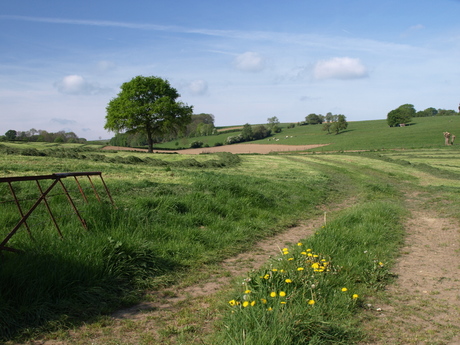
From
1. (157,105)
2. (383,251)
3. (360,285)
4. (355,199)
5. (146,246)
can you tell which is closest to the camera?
(360,285)

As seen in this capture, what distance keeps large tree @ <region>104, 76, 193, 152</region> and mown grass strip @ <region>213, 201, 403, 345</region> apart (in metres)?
38.6

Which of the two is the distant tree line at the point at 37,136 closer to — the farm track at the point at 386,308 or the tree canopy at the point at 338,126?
the farm track at the point at 386,308

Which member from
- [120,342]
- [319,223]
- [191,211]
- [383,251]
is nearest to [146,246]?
[120,342]

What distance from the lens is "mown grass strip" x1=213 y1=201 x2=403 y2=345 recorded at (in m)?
3.48

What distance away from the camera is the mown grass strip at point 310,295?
11.4 feet

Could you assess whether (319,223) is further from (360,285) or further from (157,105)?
(157,105)

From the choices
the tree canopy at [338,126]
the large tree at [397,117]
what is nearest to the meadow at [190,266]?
the tree canopy at [338,126]

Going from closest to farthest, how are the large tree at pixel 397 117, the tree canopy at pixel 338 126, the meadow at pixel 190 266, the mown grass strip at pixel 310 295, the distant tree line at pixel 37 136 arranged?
the mown grass strip at pixel 310 295
the meadow at pixel 190 266
the distant tree line at pixel 37 136
the tree canopy at pixel 338 126
the large tree at pixel 397 117

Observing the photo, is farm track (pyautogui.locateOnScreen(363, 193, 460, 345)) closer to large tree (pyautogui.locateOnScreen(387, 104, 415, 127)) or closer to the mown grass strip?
the mown grass strip

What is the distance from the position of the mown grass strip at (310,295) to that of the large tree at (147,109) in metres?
38.6

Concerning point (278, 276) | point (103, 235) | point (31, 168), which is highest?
point (31, 168)

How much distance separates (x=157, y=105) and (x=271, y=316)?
4122 cm

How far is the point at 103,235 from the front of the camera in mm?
5898

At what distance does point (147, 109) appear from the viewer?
43.8 metres
